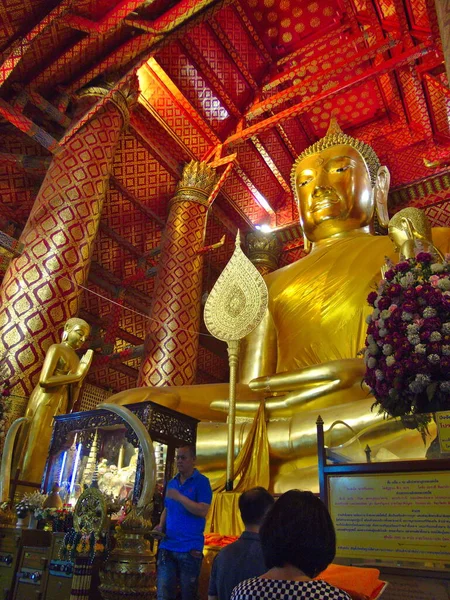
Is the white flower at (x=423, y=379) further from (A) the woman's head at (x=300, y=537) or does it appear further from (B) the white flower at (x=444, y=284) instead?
(A) the woman's head at (x=300, y=537)

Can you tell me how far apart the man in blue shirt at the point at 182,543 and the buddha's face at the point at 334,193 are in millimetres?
3236

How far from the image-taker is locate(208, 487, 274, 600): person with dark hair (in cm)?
113

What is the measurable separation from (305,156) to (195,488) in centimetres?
382

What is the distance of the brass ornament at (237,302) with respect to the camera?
2.69 m

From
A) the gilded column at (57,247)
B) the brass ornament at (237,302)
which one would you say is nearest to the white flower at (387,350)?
the brass ornament at (237,302)

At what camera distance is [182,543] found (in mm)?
1681

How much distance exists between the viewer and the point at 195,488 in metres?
1.76

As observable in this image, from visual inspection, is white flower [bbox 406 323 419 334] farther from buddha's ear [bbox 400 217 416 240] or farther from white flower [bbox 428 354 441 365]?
buddha's ear [bbox 400 217 416 240]

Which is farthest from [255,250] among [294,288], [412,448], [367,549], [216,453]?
[367,549]

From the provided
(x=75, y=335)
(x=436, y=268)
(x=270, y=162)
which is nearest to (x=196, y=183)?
(x=270, y=162)

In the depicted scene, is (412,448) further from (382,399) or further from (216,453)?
(216,453)

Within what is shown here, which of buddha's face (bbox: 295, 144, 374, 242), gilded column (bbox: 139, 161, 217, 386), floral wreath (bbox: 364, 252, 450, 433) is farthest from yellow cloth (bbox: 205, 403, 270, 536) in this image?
gilded column (bbox: 139, 161, 217, 386)

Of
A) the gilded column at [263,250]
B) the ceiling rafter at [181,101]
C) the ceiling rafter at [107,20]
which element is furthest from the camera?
the gilded column at [263,250]

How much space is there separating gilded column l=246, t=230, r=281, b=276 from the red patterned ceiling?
28 cm
